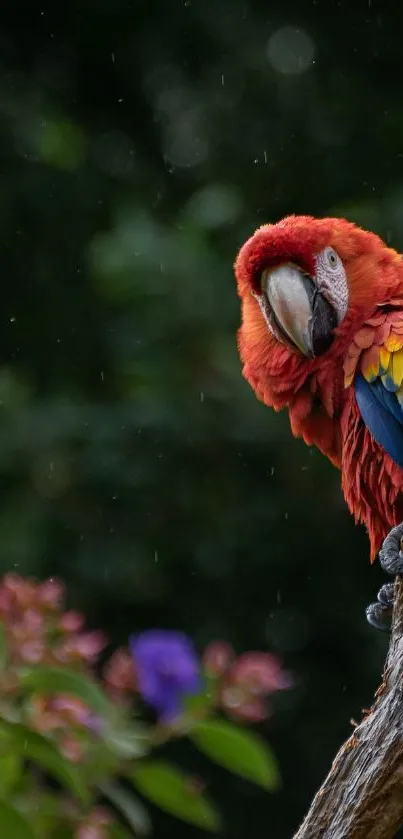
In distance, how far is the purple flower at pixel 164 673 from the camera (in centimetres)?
169

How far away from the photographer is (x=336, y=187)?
3.84m

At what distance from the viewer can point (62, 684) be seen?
1375mm

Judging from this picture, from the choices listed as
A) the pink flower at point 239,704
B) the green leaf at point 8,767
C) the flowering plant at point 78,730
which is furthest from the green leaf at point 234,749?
the green leaf at point 8,767

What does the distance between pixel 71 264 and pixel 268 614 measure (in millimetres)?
1150

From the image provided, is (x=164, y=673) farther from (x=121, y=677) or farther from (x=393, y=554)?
(x=393, y=554)

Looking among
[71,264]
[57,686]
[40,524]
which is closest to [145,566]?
[40,524]

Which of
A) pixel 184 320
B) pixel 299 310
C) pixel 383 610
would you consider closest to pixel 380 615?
pixel 383 610

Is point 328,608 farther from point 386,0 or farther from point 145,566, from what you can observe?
point 386,0

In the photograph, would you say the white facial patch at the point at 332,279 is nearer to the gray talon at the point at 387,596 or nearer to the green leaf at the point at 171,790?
the gray talon at the point at 387,596

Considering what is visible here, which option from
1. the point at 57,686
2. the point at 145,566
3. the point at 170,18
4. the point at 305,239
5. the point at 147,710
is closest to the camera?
the point at 57,686

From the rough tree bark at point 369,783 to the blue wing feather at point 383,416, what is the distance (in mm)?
473

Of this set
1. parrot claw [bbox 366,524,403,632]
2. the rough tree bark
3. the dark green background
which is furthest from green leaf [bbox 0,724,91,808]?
the dark green background

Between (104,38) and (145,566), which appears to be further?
(104,38)

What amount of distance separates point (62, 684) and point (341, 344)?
64 cm
